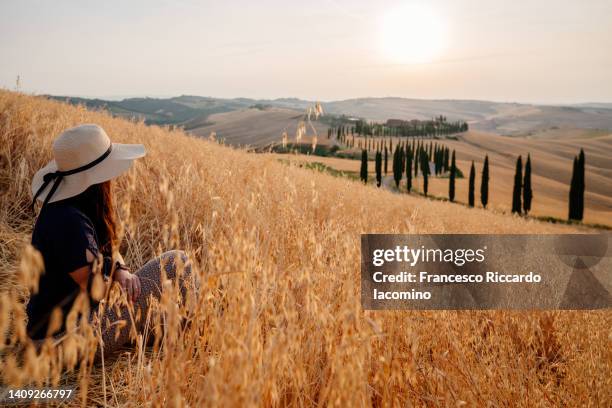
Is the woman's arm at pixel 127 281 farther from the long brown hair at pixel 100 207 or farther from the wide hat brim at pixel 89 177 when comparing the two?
the wide hat brim at pixel 89 177

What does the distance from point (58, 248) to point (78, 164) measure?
442mm

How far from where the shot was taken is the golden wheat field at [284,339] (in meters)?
1.30

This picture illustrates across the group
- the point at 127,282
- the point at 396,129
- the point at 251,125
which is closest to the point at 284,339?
the point at 127,282

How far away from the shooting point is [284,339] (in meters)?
1.32

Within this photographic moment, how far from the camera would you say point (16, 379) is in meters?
1.04

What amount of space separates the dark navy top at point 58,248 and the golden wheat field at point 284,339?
0.54 ft

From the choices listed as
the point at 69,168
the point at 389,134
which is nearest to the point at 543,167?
the point at 389,134

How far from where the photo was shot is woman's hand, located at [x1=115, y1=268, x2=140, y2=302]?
2100 millimetres

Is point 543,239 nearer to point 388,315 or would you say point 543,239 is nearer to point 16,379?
point 388,315

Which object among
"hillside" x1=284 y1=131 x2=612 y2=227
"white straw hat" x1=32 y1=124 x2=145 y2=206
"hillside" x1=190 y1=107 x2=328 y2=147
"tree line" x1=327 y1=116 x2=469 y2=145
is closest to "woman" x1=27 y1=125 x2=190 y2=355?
"white straw hat" x1=32 y1=124 x2=145 y2=206

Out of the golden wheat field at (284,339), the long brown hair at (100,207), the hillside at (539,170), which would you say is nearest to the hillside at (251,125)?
Answer: the hillside at (539,170)

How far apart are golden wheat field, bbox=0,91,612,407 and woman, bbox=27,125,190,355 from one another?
17 centimetres

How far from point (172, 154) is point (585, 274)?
5146mm

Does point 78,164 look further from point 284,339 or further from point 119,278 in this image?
point 284,339
